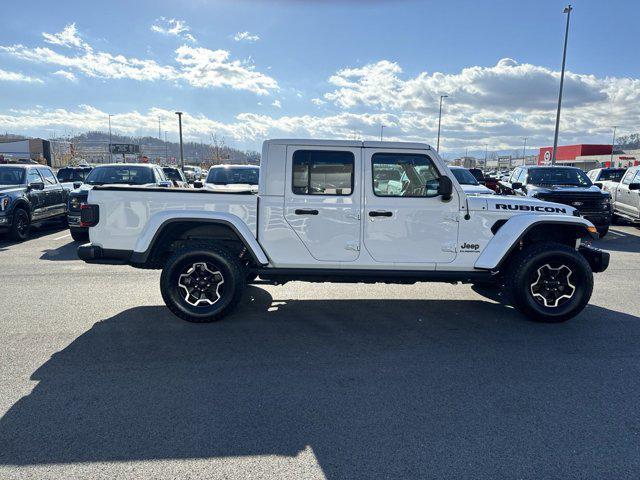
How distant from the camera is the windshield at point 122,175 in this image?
10.3m

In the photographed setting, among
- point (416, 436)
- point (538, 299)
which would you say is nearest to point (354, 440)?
point (416, 436)

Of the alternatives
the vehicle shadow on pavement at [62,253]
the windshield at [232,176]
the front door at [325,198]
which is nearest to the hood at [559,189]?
the windshield at [232,176]

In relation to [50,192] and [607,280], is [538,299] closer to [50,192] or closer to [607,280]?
[607,280]

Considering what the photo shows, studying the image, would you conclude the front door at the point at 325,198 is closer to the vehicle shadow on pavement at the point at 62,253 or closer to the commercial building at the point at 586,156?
the vehicle shadow on pavement at the point at 62,253

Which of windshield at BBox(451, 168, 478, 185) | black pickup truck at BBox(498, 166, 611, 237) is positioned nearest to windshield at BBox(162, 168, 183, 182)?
windshield at BBox(451, 168, 478, 185)

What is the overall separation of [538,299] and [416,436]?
2.83 m

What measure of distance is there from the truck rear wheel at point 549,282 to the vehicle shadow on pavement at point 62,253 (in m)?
7.73

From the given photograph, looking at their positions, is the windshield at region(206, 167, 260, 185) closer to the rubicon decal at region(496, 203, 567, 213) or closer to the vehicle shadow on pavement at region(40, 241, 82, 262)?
the vehicle shadow on pavement at region(40, 241, 82, 262)

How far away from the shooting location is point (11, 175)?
10.7 meters

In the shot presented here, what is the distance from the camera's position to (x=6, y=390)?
10.7 feet

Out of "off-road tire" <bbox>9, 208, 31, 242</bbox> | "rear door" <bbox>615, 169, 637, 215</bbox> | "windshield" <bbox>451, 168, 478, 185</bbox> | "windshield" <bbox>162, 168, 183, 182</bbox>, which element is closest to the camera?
"off-road tire" <bbox>9, 208, 31, 242</bbox>

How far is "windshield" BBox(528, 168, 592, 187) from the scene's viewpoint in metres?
11.7

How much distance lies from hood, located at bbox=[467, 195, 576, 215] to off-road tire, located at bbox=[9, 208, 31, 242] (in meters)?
10.1

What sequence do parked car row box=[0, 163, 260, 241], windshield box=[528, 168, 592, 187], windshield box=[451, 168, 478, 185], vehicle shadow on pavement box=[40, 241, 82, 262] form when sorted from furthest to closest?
windshield box=[528, 168, 592, 187] < windshield box=[451, 168, 478, 185] < parked car row box=[0, 163, 260, 241] < vehicle shadow on pavement box=[40, 241, 82, 262]
